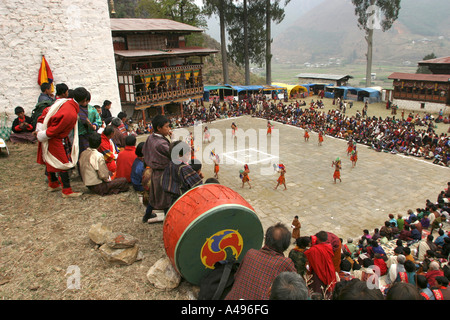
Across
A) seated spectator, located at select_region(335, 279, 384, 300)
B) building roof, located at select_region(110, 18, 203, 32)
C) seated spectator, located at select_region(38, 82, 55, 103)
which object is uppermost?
building roof, located at select_region(110, 18, 203, 32)

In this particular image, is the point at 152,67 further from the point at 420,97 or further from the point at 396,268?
the point at 396,268

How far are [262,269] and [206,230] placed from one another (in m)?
0.81

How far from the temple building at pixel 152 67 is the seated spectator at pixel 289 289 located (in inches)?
996

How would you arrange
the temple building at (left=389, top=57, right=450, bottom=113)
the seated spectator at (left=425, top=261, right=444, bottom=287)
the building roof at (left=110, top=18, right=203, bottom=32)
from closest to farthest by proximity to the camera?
the seated spectator at (left=425, top=261, right=444, bottom=287)
the building roof at (left=110, top=18, right=203, bottom=32)
the temple building at (left=389, top=57, right=450, bottom=113)

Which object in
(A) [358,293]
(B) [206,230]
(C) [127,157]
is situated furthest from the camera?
(C) [127,157]

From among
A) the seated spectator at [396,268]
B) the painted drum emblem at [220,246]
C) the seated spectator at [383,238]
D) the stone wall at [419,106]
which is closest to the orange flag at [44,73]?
the painted drum emblem at [220,246]

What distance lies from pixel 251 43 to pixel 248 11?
400cm

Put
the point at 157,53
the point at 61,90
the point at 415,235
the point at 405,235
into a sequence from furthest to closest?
the point at 157,53 → the point at 405,235 → the point at 415,235 → the point at 61,90

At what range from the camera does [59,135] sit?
5.99 meters

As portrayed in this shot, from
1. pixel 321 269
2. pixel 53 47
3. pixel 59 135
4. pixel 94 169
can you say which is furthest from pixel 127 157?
pixel 53 47

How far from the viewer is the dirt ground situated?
13.7 ft

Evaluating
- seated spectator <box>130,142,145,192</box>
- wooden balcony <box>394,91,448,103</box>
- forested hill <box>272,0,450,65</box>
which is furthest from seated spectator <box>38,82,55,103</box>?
forested hill <box>272,0,450,65</box>

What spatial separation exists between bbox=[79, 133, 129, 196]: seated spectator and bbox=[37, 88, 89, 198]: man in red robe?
30cm

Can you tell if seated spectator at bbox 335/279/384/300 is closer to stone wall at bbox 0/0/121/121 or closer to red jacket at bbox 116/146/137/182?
red jacket at bbox 116/146/137/182
